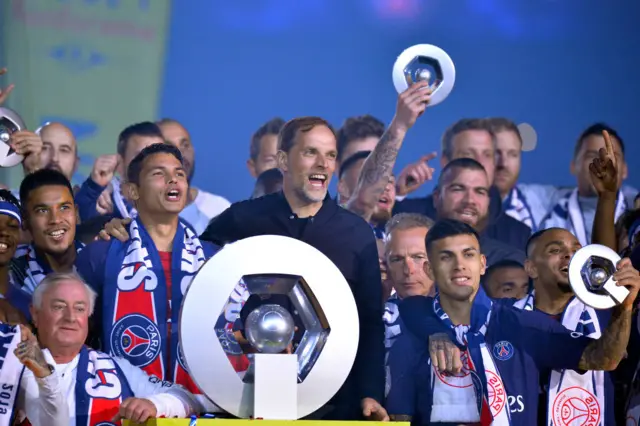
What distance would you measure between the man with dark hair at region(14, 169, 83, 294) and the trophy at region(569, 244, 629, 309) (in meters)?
1.74

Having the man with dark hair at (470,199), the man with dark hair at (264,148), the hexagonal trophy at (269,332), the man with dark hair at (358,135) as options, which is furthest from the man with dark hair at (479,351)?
the man with dark hair at (264,148)

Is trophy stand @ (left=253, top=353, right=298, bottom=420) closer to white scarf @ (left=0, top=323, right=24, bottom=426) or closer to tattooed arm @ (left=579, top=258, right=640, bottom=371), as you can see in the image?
white scarf @ (left=0, top=323, right=24, bottom=426)

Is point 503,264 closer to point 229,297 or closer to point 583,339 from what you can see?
point 583,339

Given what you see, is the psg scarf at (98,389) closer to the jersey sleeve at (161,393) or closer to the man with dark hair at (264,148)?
the jersey sleeve at (161,393)

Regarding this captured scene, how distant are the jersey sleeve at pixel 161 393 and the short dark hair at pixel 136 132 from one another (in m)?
1.22

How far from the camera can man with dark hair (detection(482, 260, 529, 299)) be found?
4.65 m

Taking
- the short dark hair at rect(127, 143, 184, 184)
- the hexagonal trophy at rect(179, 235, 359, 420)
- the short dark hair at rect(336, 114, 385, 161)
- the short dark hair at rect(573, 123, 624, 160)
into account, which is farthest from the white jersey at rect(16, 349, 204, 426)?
the short dark hair at rect(573, 123, 624, 160)

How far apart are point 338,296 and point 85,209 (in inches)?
61.3

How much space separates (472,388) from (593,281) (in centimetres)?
57

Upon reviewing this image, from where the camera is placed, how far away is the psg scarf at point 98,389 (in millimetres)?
3799

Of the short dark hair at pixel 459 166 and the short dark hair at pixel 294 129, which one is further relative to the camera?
the short dark hair at pixel 459 166

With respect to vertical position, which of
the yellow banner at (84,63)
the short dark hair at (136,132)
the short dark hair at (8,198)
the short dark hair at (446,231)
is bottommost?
the short dark hair at (446,231)

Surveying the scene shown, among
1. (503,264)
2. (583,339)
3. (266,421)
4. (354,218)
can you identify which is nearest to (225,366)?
(266,421)

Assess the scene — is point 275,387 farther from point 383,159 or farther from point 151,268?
point 383,159
